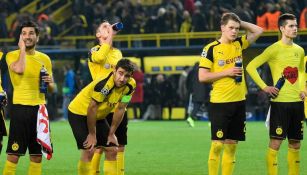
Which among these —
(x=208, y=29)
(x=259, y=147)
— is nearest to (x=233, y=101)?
(x=259, y=147)

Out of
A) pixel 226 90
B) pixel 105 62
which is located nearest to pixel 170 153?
pixel 105 62

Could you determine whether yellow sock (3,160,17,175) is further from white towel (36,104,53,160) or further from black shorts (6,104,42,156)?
white towel (36,104,53,160)

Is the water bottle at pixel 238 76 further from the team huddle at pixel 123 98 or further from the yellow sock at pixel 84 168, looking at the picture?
the yellow sock at pixel 84 168

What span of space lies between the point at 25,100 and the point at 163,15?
73.3 feet

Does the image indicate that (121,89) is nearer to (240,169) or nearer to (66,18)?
(240,169)

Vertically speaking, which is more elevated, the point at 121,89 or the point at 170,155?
the point at 121,89

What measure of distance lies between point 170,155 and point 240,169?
120 inches

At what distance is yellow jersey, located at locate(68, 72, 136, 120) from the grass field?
320cm

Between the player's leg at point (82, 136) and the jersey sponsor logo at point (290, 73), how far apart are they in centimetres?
300

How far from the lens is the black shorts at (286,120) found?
13.7 meters

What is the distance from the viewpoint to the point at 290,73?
45.1ft

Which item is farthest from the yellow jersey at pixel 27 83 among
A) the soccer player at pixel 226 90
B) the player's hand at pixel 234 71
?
the player's hand at pixel 234 71

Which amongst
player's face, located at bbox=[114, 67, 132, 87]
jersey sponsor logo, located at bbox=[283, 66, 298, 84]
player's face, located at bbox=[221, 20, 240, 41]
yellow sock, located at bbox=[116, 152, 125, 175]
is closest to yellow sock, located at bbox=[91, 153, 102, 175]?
yellow sock, located at bbox=[116, 152, 125, 175]

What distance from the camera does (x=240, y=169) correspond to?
52.0 ft
